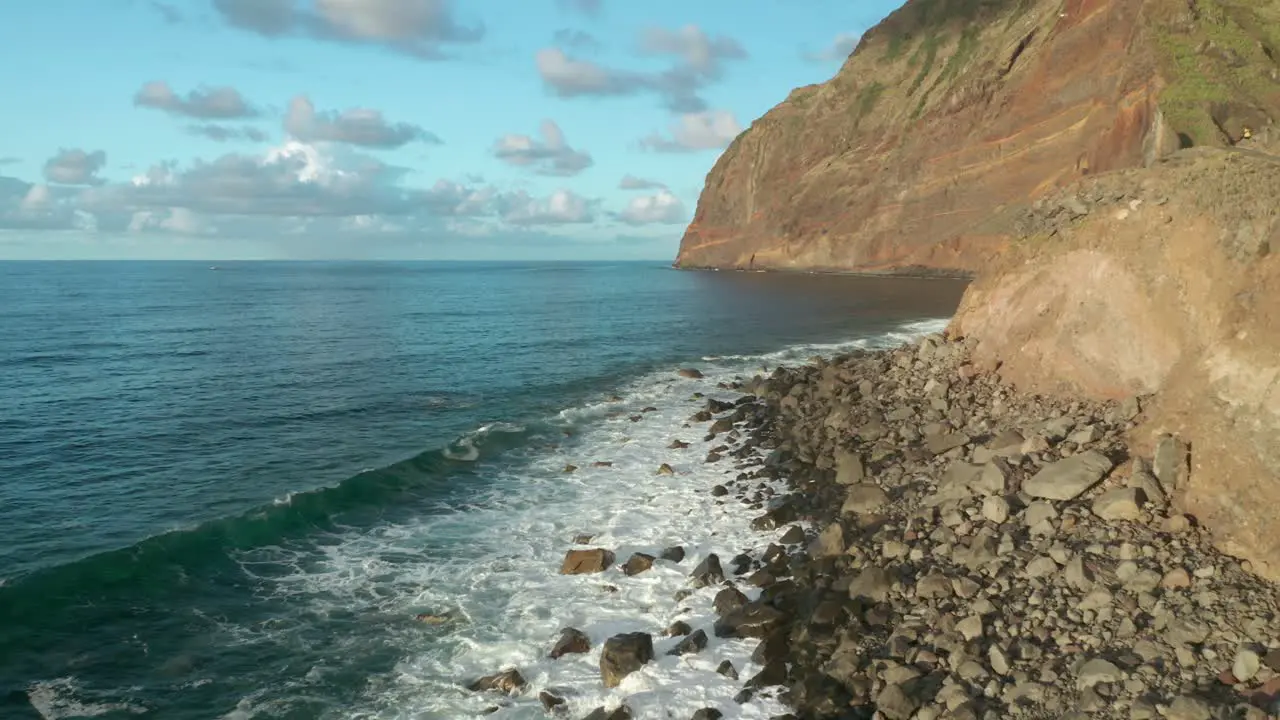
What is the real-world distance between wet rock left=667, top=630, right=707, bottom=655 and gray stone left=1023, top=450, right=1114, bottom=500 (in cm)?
797

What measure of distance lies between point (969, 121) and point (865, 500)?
300ft

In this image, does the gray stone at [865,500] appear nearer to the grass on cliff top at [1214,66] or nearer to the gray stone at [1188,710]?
the gray stone at [1188,710]

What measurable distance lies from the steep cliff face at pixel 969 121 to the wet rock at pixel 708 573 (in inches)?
1154

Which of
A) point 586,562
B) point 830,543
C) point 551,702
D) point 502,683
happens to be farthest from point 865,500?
point 502,683

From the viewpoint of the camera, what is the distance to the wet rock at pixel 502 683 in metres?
13.2

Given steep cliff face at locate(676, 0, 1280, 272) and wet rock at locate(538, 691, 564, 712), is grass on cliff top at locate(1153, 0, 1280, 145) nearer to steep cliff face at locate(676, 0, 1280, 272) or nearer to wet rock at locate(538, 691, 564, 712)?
steep cliff face at locate(676, 0, 1280, 272)

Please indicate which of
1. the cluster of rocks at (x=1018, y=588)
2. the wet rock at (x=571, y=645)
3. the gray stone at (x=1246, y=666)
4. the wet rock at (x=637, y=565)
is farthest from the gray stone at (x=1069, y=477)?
the wet rock at (x=571, y=645)

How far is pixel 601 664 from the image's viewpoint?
44.8 feet

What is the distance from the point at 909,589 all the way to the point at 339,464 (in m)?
19.4

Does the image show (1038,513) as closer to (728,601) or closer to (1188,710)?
(1188,710)

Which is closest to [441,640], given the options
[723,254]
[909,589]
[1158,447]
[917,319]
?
[909,589]

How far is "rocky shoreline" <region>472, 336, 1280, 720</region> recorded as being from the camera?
10.7 meters

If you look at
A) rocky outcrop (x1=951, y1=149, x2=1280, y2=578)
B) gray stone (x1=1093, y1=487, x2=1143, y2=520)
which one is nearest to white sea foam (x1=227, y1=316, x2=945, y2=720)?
gray stone (x1=1093, y1=487, x2=1143, y2=520)

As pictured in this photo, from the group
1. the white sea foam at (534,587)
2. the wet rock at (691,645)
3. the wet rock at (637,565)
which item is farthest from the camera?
the wet rock at (637,565)
